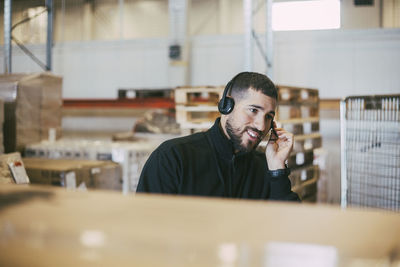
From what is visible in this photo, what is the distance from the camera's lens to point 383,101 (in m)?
3.42

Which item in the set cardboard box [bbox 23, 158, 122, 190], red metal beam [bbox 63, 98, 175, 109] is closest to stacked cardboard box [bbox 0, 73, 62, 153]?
cardboard box [bbox 23, 158, 122, 190]

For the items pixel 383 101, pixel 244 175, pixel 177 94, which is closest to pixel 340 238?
pixel 244 175

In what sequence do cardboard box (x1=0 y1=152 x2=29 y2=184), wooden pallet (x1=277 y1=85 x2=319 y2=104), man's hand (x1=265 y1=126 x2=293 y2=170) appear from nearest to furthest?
man's hand (x1=265 y1=126 x2=293 y2=170)
cardboard box (x1=0 y1=152 x2=29 y2=184)
wooden pallet (x1=277 y1=85 x2=319 y2=104)

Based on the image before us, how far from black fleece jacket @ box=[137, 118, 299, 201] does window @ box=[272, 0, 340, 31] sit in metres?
7.88

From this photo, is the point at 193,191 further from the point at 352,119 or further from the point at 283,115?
the point at 283,115

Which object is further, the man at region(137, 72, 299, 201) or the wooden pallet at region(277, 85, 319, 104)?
the wooden pallet at region(277, 85, 319, 104)

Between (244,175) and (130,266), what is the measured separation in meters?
2.07

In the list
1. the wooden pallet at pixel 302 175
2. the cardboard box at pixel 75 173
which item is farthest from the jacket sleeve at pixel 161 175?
the wooden pallet at pixel 302 175

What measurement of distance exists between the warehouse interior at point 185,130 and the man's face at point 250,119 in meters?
1.62

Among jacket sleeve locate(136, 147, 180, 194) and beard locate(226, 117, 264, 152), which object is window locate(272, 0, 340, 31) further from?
jacket sleeve locate(136, 147, 180, 194)

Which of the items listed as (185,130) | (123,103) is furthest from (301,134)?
(123,103)

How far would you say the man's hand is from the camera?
2477 millimetres

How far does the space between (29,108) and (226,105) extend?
3199mm

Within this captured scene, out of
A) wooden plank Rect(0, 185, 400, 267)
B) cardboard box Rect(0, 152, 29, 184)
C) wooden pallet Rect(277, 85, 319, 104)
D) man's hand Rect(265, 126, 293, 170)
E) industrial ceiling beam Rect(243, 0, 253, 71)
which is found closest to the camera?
wooden plank Rect(0, 185, 400, 267)
